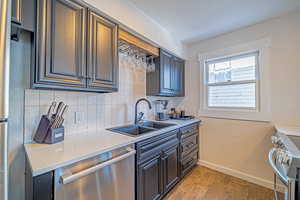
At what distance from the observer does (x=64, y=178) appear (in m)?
0.84

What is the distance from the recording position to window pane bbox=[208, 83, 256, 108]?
2.25 m

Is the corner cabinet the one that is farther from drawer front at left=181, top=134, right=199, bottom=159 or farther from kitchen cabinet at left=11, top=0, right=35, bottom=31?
drawer front at left=181, top=134, right=199, bottom=159

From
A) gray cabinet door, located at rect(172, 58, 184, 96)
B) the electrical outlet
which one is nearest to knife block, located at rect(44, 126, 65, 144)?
the electrical outlet

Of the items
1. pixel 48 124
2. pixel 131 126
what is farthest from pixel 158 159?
pixel 48 124

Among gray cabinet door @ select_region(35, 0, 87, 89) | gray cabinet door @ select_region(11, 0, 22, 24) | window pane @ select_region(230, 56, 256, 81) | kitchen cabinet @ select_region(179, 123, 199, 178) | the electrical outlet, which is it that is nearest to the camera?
gray cabinet door @ select_region(11, 0, 22, 24)

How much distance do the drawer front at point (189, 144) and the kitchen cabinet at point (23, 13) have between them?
221 cm

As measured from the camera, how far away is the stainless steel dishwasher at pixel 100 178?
0.86 metres

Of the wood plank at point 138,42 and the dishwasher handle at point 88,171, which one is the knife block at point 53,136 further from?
the wood plank at point 138,42

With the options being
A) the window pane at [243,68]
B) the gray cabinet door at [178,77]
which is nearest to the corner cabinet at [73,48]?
the gray cabinet door at [178,77]

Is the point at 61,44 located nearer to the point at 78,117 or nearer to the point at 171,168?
the point at 78,117

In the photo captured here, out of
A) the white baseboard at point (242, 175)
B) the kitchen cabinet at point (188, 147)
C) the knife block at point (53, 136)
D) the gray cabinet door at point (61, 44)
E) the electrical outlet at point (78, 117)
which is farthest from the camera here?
the kitchen cabinet at point (188, 147)

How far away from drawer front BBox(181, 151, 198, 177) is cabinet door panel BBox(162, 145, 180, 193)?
0.18 metres

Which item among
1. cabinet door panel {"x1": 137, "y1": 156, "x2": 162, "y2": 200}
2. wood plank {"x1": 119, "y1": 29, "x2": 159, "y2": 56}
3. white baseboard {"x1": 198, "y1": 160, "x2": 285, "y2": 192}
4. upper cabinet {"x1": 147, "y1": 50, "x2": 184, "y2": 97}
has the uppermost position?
wood plank {"x1": 119, "y1": 29, "x2": 159, "y2": 56}

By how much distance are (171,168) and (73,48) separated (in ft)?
6.02
